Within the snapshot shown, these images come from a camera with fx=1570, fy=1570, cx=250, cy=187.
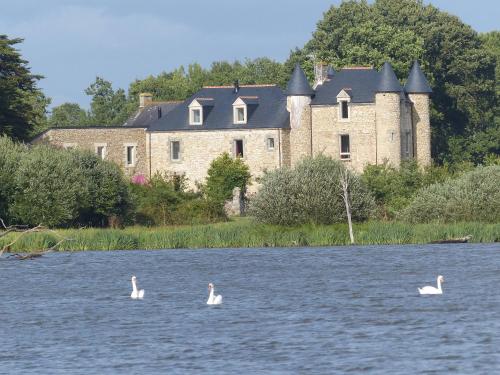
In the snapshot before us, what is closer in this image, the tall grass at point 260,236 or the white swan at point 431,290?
the white swan at point 431,290

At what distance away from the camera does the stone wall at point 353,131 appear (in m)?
90.6

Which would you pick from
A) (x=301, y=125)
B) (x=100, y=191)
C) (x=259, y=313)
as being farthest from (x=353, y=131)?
(x=259, y=313)

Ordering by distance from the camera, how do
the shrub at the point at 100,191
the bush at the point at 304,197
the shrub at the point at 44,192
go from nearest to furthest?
1. the bush at the point at 304,197
2. the shrub at the point at 44,192
3. the shrub at the point at 100,191

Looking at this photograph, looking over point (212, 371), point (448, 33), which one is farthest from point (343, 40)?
point (212, 371)

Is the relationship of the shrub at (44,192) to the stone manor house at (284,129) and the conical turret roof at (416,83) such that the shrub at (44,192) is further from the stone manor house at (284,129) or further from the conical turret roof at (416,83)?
the conical turret roof at (416,83)

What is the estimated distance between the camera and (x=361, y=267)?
193 ft

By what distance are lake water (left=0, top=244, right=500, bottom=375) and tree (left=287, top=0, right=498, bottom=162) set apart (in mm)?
43740

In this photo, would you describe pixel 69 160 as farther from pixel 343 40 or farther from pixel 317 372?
pixel 317 372

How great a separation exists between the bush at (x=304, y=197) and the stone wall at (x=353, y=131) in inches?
715

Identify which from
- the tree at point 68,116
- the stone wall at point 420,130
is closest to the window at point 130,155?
the stone wall at point 420,130

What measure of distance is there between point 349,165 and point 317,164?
1894cm

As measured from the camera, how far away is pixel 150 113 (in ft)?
346

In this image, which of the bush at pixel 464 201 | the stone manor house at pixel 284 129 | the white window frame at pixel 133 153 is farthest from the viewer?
the white window frame at pixel 133 153

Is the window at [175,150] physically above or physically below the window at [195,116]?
below
